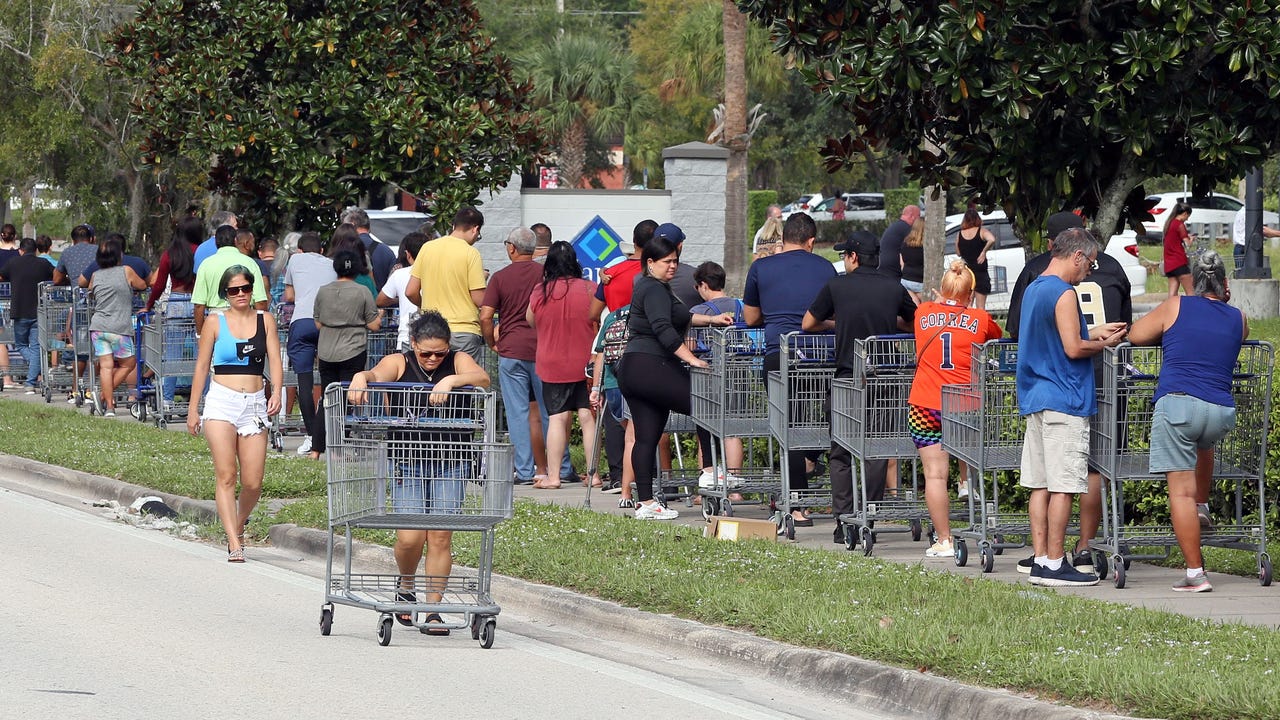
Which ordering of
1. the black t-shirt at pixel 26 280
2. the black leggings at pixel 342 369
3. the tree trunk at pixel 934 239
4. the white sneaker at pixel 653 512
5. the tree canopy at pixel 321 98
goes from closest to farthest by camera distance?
the white sneaker at pixel 653 512 < the black leggings at pixel 342 369 < the tree canopy at pixel 321 98 < the black t-shirt at pixel 26 280 < the tree trunk at pixel 934 239

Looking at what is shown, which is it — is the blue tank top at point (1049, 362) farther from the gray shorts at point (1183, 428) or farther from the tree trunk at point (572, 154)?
the tree trunk at point (572, 154)

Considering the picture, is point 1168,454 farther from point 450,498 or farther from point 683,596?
point 450,498

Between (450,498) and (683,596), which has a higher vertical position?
(450,498)

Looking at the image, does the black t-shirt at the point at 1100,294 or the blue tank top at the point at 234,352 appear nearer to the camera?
the black t-shirt at the point at 1100,294

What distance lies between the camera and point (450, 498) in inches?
346

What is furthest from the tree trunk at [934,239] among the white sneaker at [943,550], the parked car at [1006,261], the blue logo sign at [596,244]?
the white sneaker at [943,550]

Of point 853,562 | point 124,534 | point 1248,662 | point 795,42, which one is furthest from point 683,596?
point 124,534

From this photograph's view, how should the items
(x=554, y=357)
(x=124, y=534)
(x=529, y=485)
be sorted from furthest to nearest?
(x=529, y=485) < (x=554, y=357) < (x=124, y=534)

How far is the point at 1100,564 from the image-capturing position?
34.6 feet

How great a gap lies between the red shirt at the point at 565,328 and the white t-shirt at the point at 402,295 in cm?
163

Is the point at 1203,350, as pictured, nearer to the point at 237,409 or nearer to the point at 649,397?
the point at 649,397

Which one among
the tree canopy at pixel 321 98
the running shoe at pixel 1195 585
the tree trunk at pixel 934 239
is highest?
the tree canopy at pixel 321 98

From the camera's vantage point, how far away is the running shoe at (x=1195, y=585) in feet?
32.8

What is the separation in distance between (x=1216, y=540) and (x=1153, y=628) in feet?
7.26
